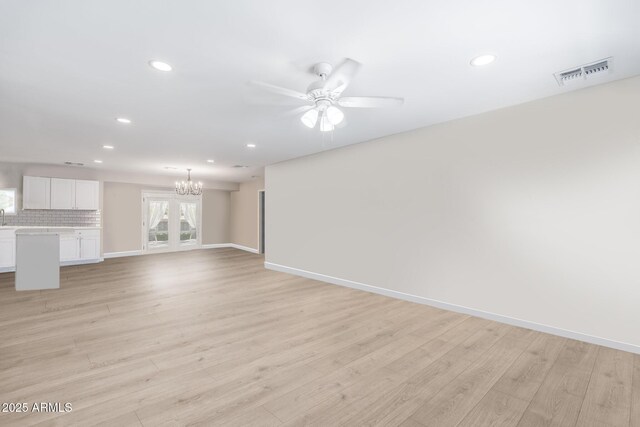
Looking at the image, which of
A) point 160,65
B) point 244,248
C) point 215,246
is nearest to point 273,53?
point 160,65

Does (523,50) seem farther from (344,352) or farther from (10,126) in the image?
(10,126)

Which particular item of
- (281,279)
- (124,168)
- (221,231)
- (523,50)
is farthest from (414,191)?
(221,231)

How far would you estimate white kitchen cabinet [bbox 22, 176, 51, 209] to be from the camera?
6.49m

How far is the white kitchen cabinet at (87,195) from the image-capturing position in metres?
7.14

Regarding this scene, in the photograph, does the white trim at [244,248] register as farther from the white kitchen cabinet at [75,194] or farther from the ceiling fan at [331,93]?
the ceiling fan at [331,93]

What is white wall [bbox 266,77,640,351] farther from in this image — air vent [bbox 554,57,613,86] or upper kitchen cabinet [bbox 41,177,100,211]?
upper kitchen cabinet [bbox 41,177,100,211]

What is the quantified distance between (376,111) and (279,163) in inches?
134

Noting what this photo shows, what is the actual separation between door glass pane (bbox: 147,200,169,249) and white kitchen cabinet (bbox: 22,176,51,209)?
2.51m

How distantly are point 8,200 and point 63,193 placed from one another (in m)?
0.99

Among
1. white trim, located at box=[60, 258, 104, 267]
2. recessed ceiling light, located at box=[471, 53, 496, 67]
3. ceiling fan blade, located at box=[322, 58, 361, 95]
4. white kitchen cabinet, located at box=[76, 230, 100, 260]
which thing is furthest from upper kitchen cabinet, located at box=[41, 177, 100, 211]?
recessed ceiling light, located at box=[471, 53, 496, 67]

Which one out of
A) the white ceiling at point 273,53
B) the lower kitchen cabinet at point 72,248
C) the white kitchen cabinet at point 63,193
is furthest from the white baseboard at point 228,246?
the white ceiling at point 273,53

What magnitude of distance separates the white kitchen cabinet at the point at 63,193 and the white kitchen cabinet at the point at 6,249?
0.96 m

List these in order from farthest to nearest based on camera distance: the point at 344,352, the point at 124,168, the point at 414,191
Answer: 1. the point at 124,168
2. the point at 414,191
3. the point at 344,352

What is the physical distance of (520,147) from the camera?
10.4 feet
